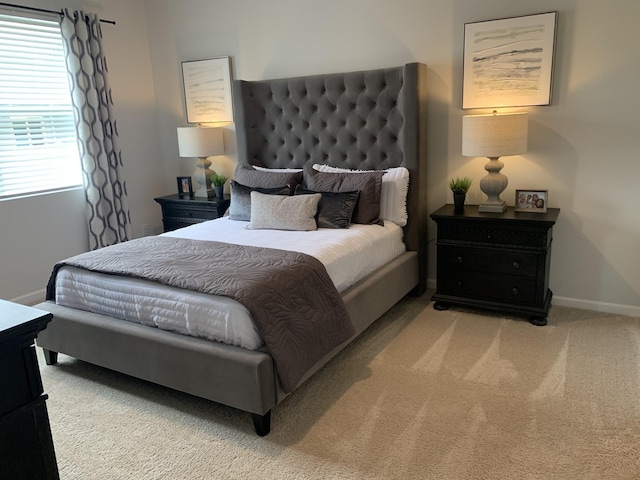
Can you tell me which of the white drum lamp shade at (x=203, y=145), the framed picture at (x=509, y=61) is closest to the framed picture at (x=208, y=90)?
the white drum lamp shade at (x=203, y=145)

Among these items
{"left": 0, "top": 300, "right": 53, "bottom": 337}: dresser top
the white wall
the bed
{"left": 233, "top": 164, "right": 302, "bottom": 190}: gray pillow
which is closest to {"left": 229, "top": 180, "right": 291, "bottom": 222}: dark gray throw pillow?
{"left": 233, "top": 164, "right": 302, "bottom": 190}: gray pillow

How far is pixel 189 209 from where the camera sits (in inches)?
185

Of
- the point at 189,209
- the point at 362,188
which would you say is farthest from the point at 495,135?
the point at 189,209

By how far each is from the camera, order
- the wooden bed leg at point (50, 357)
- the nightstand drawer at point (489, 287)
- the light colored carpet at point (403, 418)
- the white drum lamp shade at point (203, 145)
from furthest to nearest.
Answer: the white drum lamp shade at point (203, 145)
the nightstand drawer at point (489, 287)
the wooden bed leg at point (50, 357)
the light colored carpet at point (403, 418)

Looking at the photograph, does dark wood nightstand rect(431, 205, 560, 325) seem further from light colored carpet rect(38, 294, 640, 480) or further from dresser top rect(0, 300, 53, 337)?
dresser top rect(0, 300, 53, 337)

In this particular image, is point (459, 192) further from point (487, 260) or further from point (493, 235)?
point (487, 260)

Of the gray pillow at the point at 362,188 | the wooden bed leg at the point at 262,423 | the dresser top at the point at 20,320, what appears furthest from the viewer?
the gray pillow at the point at 362,188

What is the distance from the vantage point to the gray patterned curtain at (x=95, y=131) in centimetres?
427

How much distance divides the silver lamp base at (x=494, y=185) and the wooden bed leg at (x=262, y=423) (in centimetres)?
214

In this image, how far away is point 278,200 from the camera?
3.63 m

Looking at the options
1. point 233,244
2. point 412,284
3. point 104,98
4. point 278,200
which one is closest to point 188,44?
point 104,98

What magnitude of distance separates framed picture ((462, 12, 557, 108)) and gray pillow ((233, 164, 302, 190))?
138 centimetres

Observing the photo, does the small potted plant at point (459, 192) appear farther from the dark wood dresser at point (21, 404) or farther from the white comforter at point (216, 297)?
the dark wood dresser at point (21, 404)

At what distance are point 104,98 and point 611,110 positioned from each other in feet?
13.1
